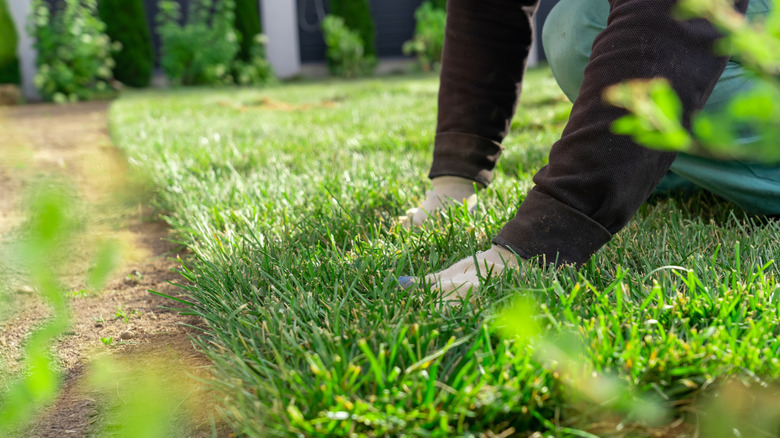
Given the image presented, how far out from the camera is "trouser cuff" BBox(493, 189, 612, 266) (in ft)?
3.38

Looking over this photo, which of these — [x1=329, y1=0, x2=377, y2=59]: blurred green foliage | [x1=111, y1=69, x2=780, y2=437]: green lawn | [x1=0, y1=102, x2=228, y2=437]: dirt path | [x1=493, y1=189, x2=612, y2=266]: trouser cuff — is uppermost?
[x1=329, y1=0, x2=377, y2=59]: blurred green foliage

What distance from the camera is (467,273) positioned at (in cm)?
107

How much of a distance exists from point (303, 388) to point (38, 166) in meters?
2.85

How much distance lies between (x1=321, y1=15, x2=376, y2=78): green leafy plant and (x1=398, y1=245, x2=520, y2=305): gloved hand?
916 centimetres

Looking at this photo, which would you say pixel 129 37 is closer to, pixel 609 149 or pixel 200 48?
pixel 200 48

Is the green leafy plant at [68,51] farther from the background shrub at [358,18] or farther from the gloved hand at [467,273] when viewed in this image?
the gloved hand at [467,273]

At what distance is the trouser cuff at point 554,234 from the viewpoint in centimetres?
103

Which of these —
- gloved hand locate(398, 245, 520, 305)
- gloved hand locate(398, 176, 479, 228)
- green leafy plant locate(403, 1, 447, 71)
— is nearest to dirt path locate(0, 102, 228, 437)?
gloved hand locate(398, 245, 520, 305)

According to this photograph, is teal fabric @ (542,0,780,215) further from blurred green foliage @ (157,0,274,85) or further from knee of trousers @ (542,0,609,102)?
blurred green foliage @ (157,0,274,85)

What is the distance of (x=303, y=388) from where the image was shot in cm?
75

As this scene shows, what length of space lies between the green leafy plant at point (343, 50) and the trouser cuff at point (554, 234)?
9.18m

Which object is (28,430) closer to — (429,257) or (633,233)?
(429,257)

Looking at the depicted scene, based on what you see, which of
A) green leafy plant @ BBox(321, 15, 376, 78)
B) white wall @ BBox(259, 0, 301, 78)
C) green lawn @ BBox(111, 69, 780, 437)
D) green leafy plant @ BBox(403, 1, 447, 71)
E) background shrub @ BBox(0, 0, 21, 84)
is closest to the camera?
green lawn @ BBox(111, 69, 780, 437)

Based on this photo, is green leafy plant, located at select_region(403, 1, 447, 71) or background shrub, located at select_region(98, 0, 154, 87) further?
green leafy plant, located at select_region(403, 1, 447, 71)
